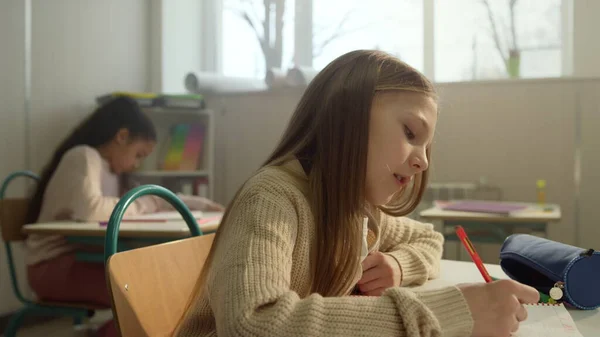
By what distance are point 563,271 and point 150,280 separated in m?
0.68

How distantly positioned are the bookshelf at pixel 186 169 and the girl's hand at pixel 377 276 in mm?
2981

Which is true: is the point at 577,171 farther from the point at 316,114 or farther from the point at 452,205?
the point at 316,114

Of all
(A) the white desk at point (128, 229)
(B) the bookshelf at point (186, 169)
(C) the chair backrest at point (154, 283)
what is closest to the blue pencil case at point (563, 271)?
(C) the chair backrest at point (154, 283)

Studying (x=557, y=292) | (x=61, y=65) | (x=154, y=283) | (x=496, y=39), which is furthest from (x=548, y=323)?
(x=61, y=65)

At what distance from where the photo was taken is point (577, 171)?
327 cm

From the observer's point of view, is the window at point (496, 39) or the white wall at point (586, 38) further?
the window at point (496, 39)

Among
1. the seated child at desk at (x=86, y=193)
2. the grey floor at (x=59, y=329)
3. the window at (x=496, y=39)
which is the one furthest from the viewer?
the window at (x=496, y=39)

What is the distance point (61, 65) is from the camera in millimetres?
3684

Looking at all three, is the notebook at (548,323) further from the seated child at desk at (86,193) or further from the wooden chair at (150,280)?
the seated child at desk at (86,193)

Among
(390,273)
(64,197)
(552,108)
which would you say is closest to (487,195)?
(552,108)

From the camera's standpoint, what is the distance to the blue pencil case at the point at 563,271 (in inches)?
38.5

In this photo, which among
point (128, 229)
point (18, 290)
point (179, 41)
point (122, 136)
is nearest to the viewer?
point (128, 229)

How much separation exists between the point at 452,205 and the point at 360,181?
6.85ft

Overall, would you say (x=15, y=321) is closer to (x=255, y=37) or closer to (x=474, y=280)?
(x=474, y=280)
